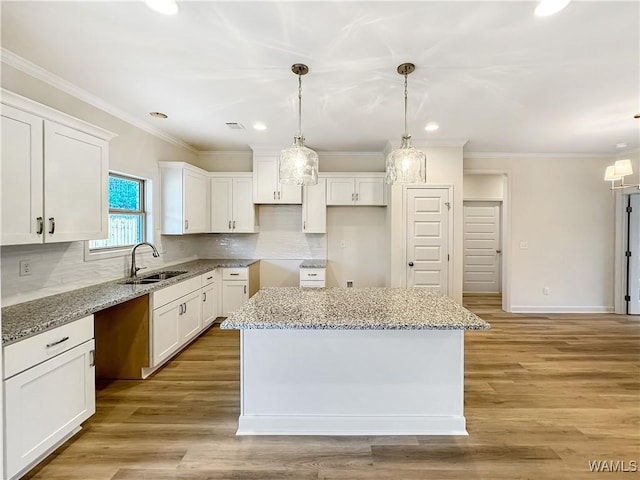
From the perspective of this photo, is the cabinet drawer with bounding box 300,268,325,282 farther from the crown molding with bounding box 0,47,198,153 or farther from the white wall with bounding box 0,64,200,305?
the crown molding with bounding box 0,47,198,153

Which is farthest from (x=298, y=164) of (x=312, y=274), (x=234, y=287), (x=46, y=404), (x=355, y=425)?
(x=234, y=287)

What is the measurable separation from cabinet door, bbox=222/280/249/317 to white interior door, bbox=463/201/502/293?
4.63 metres

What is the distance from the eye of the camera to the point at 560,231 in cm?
496

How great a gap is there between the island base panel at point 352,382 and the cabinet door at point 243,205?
2.80 metres

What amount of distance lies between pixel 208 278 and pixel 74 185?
2.02 meters

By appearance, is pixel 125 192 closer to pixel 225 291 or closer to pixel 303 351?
pixel 225 291

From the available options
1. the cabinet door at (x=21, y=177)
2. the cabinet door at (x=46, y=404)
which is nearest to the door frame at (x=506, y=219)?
the cabinet door at (x=21, y=177)

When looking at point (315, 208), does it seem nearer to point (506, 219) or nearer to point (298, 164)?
point (298, 164)

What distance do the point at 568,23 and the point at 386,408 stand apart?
8.54ft

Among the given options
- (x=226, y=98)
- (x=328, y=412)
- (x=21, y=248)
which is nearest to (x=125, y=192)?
(x=21, y=248)

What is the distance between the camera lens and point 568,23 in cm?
180

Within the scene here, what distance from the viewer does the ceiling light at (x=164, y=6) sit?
1.63 metres

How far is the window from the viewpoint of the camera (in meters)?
3.27

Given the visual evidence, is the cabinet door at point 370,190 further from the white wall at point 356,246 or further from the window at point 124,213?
the window at point 124,213
